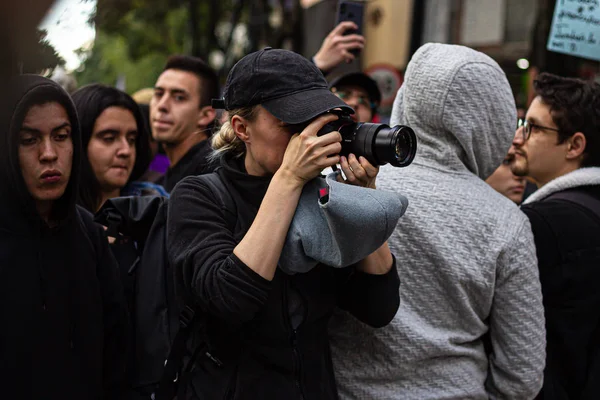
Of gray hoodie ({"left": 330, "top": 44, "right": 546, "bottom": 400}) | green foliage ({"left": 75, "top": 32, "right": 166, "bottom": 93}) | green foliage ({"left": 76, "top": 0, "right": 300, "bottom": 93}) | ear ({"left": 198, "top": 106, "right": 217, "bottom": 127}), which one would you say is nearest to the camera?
gray hoodie ({"left": 330, "top": 44, "right": 546, "bottom": 400})

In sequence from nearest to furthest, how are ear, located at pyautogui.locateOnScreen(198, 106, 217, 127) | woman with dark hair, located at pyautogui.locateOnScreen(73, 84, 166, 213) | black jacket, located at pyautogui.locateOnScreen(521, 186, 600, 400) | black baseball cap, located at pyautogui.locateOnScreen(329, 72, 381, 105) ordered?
black jacket, located at pyautogui.locateOnScreen(521, 186, 600, 400), woman with dark hair, located at pyautogui.locateOnScreen(73, 84, 166, 213), ear, located at pyautogui.locateOnScreen(198, 106, 217, 127), black baseball cap, located at pyautogui.locateOnScreen(329, 72, 381, 105)

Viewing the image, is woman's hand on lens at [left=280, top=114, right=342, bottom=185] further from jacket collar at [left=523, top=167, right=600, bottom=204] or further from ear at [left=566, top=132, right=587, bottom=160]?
ear at [left=566, top=132, right=587, bottom=160]

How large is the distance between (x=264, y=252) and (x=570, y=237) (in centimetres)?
149

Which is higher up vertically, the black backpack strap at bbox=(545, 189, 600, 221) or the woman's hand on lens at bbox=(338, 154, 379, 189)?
the woman's hand on lens at bbox=(338, 154, 379, 189)

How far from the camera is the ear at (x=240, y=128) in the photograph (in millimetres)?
1888

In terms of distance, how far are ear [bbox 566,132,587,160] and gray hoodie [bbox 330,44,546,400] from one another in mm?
824

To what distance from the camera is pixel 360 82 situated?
4598mm

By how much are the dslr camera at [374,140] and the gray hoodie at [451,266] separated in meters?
0.43

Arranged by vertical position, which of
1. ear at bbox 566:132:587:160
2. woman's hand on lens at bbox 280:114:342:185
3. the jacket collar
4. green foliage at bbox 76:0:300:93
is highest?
woman's hand on lens at bbox 280:114:342:185

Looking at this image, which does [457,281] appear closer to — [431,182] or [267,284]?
[431,182]

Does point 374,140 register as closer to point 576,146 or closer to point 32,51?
point 32,51

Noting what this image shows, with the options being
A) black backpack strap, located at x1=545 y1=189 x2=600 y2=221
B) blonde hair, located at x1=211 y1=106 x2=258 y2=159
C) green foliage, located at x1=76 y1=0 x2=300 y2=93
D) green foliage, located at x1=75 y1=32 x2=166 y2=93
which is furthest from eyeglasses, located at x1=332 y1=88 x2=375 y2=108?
→ green foliage, located at x1=75 y1=32 x2=166 y2=93

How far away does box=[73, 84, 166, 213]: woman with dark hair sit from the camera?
3.34 m

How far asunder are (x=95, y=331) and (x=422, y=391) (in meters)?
1.10
